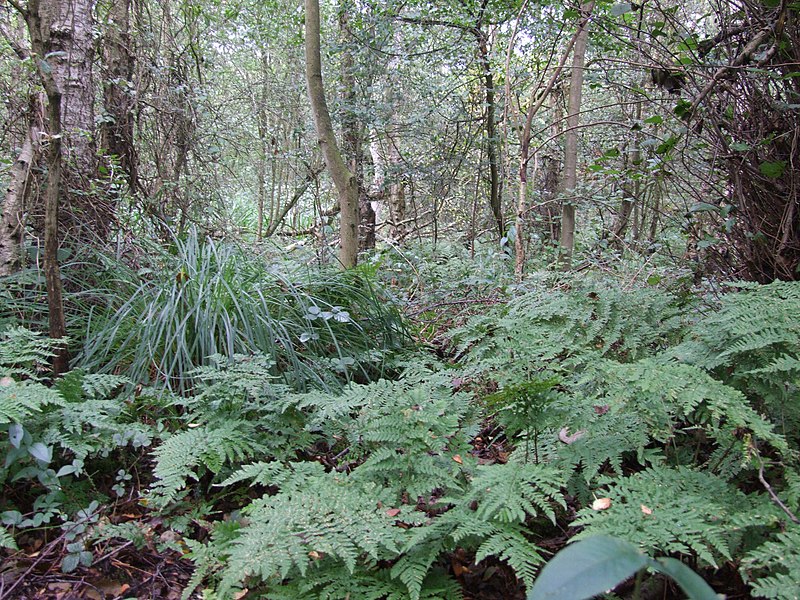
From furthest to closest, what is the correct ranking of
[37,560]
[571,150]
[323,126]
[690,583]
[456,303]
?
[571,150] < [456,303] < [323,126] < [37,560] < [690,583]

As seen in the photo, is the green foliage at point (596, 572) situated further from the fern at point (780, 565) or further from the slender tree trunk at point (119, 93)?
the slender tree trunk at point (119, 93)

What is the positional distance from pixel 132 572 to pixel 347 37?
597 centimetres

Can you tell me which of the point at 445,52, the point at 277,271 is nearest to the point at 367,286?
the point at 277,271

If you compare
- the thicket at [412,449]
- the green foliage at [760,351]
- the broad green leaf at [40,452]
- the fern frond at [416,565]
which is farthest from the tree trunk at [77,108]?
the green foliage at [760,351]

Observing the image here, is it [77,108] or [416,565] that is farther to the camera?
[77,108]

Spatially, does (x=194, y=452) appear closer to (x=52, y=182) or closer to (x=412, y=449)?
(x=412, y=449)

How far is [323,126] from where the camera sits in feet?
12.9

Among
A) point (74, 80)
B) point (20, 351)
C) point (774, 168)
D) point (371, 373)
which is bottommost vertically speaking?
point (371, 373)

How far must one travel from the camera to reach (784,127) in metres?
2.55

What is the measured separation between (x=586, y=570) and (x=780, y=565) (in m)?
0.82

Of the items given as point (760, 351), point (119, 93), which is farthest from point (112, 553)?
point (119, 93)

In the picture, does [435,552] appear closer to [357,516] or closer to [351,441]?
[357,516]

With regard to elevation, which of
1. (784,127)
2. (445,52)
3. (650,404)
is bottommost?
(650,404)

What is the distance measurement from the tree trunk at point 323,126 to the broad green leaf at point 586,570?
3.42 metres
